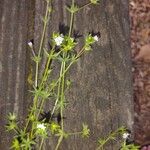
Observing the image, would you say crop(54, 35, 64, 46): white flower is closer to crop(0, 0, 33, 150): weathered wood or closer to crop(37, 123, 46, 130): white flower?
crop(0, 0, 33, 150): weathered wood

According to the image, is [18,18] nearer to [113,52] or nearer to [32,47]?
[32,47]

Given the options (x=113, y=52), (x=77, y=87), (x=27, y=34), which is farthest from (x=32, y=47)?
(x=113, y=52)

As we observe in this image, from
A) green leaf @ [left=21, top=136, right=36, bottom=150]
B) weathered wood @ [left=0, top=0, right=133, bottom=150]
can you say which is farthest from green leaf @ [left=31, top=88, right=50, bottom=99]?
green leaf @ [left=21, top=136, right=36, bottom=150]

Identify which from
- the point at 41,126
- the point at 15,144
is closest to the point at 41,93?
the point at 41,126

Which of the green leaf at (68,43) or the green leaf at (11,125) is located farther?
the green leaf at (68,43)

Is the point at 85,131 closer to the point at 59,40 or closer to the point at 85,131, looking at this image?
the point at 85,131

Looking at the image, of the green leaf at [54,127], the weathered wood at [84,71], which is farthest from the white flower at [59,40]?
the green leaf at [54,127]

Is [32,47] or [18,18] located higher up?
[18,18]

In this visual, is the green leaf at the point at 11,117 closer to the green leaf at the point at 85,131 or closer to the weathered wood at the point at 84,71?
the weathered wood at the point at 84,71
